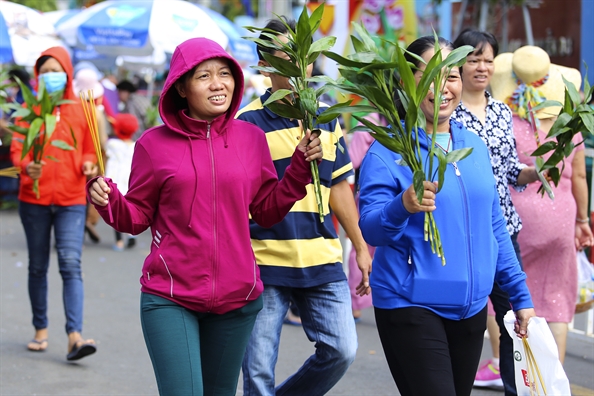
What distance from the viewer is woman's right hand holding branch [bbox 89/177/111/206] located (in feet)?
10.5

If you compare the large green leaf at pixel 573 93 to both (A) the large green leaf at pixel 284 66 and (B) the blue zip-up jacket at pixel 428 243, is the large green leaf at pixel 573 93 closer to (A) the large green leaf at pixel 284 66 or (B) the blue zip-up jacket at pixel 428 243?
(B) the blue zip-up jacket at pixel 428 243

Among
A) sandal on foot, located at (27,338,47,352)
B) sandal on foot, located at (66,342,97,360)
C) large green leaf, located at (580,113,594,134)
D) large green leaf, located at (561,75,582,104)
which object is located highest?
large green leaf, located at (561,75,582,104)

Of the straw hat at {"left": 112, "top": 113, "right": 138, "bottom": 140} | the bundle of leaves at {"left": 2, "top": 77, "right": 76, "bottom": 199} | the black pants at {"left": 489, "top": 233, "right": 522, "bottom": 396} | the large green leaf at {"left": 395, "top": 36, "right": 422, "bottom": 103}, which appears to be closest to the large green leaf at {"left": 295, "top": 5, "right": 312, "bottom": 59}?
the large green leaf at {"left": 395, "top": 36, "right": 422, "bottom": 103}

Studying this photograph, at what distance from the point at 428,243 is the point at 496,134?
173cm

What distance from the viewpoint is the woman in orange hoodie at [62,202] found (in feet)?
19.7

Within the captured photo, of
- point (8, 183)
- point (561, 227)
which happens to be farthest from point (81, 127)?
point (8, 183)

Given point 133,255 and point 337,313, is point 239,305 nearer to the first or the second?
point 337,313

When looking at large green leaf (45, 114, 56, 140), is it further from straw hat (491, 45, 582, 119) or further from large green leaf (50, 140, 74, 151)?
straw hat (491, 45, 582, 119)

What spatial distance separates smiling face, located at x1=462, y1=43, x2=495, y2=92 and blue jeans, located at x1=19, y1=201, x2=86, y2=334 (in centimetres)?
288

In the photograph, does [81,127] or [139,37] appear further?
[139,37]

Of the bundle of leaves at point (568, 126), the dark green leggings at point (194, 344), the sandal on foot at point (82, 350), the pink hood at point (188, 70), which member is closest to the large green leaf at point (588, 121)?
the bundle of leaves at point (568, 126)

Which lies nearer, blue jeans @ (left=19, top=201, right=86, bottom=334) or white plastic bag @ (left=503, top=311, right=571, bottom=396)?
white plastic bag @ (left=503, top=311, right=571, bottom=396)

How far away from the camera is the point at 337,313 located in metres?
4.07

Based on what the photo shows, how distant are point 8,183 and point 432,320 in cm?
1325
